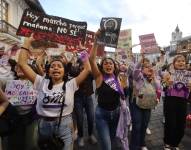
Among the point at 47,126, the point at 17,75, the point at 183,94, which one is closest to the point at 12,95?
the point at 17,75

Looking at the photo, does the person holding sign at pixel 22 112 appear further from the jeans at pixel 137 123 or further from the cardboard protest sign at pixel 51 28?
the jeans at pixel 137 123

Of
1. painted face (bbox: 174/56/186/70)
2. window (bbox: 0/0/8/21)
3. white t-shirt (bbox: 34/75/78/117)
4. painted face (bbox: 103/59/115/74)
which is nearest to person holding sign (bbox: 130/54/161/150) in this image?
painted face (bbox: 174/56/186/70)

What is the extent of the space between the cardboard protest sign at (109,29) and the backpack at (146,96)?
862mm

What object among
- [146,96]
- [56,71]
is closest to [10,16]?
[146,96]

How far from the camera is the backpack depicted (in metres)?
6.95

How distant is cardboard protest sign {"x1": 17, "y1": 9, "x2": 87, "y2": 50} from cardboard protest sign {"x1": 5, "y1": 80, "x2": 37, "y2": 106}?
Result: 1578mm

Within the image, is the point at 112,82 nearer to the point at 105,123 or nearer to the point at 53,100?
the point at 105,123

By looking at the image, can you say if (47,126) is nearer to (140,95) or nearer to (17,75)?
(17,75)

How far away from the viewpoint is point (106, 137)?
20.0ft

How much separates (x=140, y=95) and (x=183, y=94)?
2.70ft

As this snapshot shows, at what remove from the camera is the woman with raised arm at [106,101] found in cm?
613

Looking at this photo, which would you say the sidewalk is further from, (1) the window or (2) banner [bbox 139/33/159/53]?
(1) the window

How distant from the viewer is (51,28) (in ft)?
26.7

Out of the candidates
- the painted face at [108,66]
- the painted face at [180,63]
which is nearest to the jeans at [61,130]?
the painted face at [108,66]
